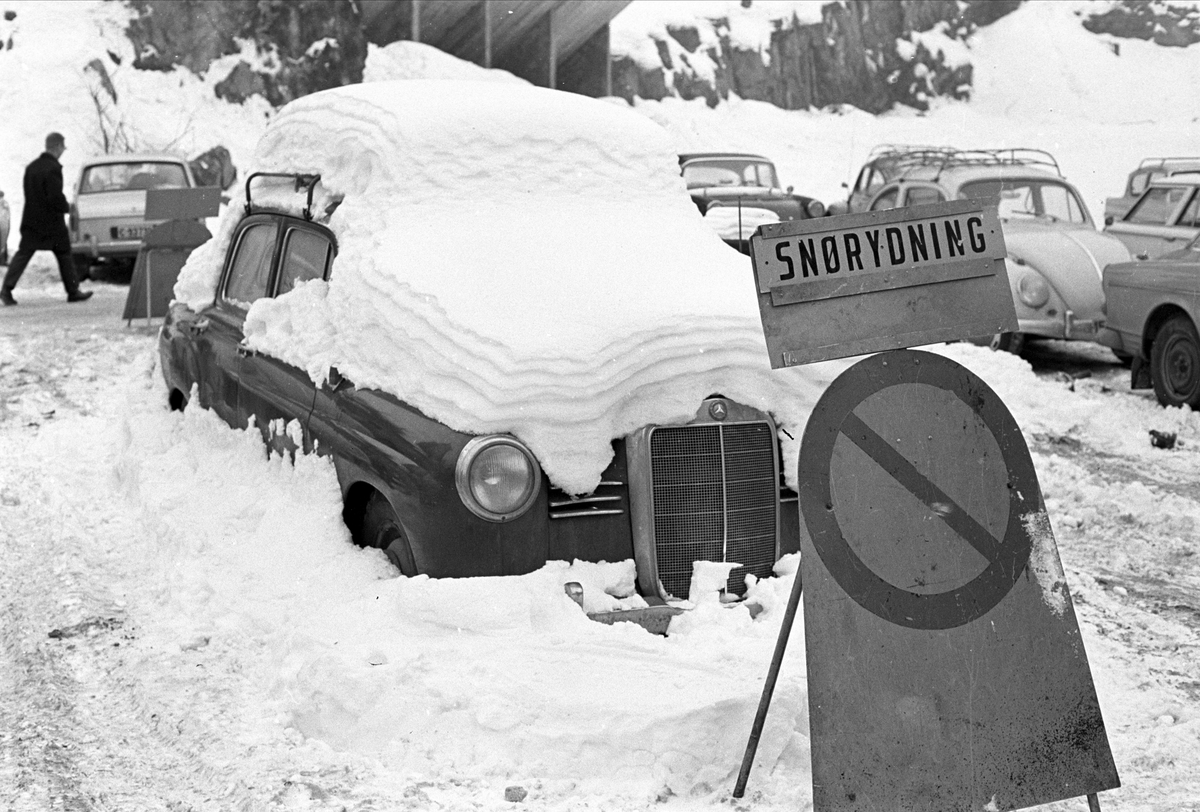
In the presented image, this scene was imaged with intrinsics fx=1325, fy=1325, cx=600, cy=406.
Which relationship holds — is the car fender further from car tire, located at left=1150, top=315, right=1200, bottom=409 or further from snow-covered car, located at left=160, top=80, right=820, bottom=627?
snow-covered car, located at left=160, top=80, right=820, bottom=627

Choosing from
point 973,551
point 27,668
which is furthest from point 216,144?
point 973,551

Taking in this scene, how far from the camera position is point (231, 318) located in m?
6.13

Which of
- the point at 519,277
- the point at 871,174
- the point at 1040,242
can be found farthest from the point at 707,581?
the point at 871,174

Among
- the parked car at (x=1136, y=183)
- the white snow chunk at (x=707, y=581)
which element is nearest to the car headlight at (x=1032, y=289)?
the parked car at (x=1136, y=183)

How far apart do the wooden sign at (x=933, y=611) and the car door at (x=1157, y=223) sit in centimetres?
921

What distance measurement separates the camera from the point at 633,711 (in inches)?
149

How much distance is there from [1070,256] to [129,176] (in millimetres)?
11942

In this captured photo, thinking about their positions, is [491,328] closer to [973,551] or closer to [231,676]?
[231,676]

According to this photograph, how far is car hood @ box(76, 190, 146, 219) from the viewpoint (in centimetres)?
1680

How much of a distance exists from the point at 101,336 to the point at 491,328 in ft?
27.0

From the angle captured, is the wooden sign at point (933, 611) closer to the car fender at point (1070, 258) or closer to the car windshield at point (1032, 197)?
the car fender at point (1070, 258)

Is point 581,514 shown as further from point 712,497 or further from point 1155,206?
point 1155,206

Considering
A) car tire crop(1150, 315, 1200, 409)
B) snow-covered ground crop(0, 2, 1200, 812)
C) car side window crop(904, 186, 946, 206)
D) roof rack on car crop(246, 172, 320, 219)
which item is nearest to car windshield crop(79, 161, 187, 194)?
car side window crop(904, 186, 946, 206)

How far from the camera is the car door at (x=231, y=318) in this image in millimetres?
5930
